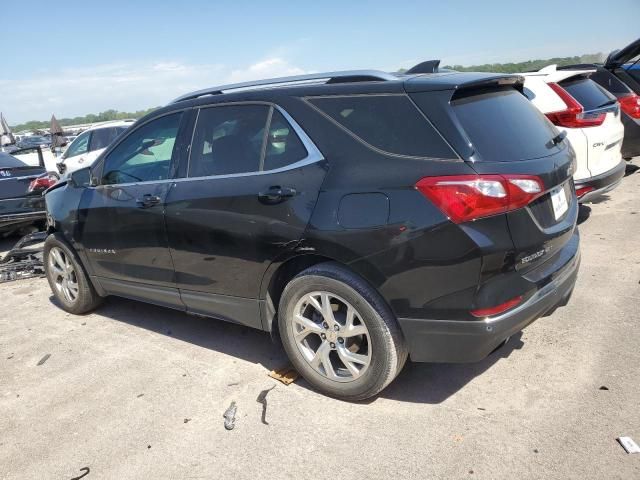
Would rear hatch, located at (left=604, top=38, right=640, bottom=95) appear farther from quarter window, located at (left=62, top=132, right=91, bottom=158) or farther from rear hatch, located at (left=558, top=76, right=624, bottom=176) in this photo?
quarter window, located at (left=62, top=132, right=91, bottom=158)

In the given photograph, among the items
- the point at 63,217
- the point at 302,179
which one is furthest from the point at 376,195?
the point at 63,217

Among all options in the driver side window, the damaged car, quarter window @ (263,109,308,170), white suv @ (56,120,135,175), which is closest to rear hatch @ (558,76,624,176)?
quarter window @ (263,109,308,170)

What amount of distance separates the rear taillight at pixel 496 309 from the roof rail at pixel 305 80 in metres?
1.36

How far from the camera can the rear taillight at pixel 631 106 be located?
308 inches

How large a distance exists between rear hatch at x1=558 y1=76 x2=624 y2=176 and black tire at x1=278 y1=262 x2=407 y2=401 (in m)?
3.95

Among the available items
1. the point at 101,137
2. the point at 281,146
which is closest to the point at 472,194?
the point at 281,146

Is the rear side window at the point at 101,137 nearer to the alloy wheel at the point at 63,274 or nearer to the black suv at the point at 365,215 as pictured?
the alloy wheel at the point at 63,274

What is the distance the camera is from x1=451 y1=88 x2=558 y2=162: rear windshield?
285 centimetres

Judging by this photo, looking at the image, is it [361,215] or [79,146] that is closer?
[361,215]

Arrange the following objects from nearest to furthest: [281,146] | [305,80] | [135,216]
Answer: [281,146] → [305,80] → [135,216]

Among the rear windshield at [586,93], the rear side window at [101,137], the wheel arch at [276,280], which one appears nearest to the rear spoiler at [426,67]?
the wheel arch at [276,280]

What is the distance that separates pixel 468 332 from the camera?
9.12ft

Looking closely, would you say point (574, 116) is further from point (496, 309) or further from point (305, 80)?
point (496, 309)

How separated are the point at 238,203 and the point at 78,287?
8.23ft
